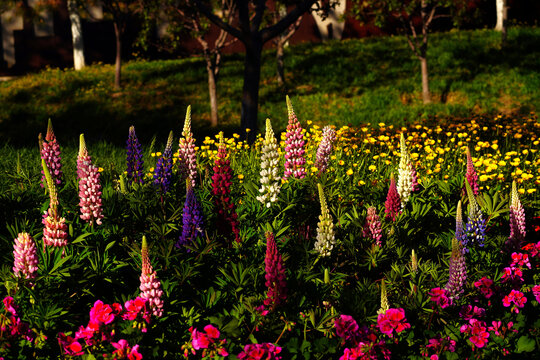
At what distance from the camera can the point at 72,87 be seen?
20516 mm

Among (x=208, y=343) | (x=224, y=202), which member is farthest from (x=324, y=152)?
(x=208, y=343)

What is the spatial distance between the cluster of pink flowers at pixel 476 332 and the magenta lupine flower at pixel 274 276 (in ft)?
3.81

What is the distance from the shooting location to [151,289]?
329 cm

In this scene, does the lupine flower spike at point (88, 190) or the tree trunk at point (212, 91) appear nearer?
the lupine flower spike at point (88, 190)

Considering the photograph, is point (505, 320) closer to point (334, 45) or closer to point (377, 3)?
point (377, 3)

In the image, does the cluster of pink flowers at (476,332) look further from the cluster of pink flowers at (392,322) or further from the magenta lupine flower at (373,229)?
the magenta lupine flower at (373,229)

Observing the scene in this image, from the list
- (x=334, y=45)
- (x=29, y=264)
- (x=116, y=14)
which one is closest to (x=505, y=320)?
(x=29, y=264)

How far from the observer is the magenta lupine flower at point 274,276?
3330mm

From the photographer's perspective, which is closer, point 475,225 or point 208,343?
point 208,343

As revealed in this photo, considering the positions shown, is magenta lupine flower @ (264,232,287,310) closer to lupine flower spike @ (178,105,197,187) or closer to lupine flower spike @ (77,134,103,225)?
lupine flower spike @ (77,134,103,225)

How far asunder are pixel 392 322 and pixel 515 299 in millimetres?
1111

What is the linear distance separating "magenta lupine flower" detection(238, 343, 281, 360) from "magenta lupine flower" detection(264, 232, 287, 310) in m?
0.31

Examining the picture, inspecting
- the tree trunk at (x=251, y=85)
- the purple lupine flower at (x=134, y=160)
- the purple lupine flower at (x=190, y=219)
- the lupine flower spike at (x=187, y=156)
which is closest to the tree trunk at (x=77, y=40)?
the tree trunk at (x=251, y=85)

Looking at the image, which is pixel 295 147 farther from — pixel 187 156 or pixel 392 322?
pixel 392 322
